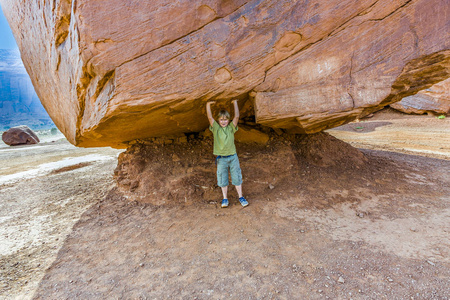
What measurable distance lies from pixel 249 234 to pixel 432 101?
15.0 metres

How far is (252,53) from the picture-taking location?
119 inches

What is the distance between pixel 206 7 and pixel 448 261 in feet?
12.6

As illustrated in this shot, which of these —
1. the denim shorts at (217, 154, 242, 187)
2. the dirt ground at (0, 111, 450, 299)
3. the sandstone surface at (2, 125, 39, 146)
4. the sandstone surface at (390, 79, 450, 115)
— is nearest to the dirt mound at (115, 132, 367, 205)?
the dirt ground at (0, 111, 450, 299)

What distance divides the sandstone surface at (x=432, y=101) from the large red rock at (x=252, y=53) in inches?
465

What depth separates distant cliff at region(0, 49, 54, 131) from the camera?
61.8 meters

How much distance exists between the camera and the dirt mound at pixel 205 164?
373cm

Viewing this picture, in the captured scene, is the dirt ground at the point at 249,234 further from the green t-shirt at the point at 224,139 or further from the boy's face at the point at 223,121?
the boy's face at the point at 223,121

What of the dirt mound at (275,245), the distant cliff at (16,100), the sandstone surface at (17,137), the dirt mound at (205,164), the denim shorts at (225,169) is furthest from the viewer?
the distant cliff at (16,100)

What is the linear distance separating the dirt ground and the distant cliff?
256 ft

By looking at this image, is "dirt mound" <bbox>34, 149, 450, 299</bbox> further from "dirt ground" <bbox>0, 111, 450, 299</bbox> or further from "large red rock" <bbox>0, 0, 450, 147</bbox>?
"large red rock" <bbox>0, 0, 450, 147</bbox>

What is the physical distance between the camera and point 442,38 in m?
2.93

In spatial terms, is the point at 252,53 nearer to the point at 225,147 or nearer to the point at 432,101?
the point at 225,147

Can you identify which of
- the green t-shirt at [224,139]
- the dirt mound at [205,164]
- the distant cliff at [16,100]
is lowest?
the dirt mound at [205,164]

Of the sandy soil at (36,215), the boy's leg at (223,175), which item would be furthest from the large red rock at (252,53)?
the sandy soil at (36,215)
